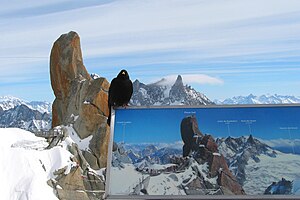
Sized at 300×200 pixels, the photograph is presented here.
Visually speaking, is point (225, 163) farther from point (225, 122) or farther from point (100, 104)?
point (100, 104)

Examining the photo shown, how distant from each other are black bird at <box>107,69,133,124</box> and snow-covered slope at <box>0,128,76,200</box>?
4285 millimetres

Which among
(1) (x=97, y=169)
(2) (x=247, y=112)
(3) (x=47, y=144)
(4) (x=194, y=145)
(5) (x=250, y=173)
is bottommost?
(1) (x=97, y=169)

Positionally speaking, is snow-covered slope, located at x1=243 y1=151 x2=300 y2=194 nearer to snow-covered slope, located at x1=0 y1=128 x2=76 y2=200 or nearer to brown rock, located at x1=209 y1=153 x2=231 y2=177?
brown rock, located at x1=209 y1=153 x2=231 y2=177

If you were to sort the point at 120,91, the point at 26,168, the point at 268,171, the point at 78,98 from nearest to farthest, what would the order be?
the point at 268,171 → the point at 120,91 → the point at 26,168 → the point at 78,98

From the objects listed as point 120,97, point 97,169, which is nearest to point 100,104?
point 97,169

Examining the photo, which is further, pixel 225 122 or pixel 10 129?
pixel 10 129

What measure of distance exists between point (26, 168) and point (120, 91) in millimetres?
5685

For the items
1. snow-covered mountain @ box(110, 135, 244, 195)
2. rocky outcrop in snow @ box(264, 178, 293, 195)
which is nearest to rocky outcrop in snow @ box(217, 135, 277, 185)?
snow-covered mountain @ box(110, 135, 244, 195)

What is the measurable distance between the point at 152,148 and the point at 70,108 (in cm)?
2699

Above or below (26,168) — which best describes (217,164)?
above

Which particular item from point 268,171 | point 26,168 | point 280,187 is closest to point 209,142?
point 268,171

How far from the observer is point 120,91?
6602 mm

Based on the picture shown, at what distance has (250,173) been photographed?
588 centimetres

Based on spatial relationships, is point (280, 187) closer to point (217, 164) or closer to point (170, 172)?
point (217, 164)
